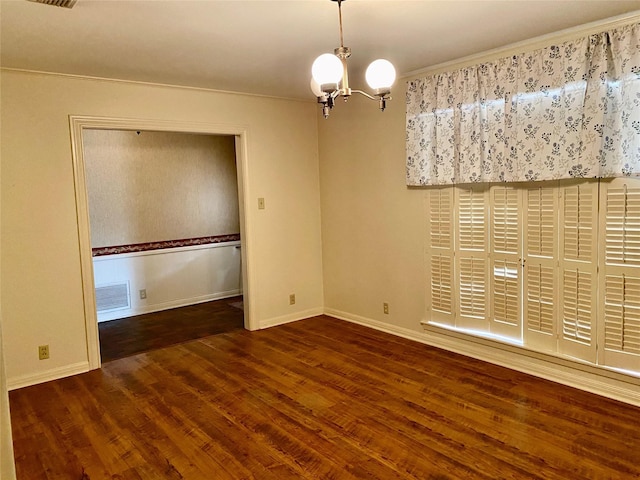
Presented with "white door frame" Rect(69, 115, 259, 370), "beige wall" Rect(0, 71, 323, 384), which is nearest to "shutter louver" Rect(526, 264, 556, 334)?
"beige wall" Rect(0, 71, 323, 384)

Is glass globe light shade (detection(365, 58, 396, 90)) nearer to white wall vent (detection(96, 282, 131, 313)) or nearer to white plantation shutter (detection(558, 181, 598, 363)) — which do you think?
white plantation shutter (detection(558, 181, 598, 363))

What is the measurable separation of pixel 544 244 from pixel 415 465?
1.90 m

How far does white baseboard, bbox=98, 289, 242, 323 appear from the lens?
18.7ft

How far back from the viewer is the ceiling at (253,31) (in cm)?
253

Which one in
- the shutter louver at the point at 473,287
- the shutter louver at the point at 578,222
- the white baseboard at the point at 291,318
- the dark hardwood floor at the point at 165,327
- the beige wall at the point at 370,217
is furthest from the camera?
the white baseboard at the point at 291,318

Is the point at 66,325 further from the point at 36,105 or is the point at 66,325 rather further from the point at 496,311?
the point at 496,311

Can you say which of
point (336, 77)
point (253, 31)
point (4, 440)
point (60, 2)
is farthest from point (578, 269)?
point (60, 2)

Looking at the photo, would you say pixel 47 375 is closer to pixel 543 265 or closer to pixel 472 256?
pixel 472 256

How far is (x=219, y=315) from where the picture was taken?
5.66 metres

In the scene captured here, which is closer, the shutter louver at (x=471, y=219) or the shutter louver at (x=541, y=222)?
the shutter louver at (x=541, y=222)

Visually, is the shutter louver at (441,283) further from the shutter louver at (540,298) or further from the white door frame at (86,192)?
the white door frame at (86,192)

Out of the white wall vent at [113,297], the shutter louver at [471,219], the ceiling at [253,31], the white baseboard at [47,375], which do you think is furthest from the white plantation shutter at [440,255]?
the white wall vent at [113,297]

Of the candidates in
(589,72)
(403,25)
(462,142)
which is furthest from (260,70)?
(589,72)

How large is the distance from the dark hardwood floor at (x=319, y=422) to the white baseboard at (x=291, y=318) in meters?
0.90
